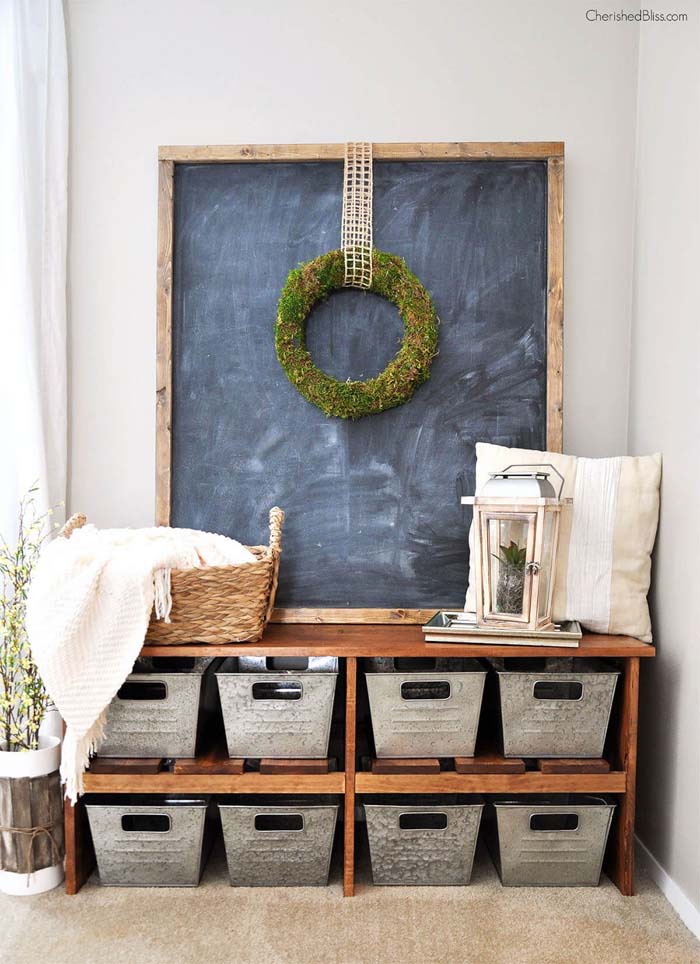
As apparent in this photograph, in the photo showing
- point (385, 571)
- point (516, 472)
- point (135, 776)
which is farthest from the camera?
point (385, 571)

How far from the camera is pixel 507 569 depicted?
2010 millimetres

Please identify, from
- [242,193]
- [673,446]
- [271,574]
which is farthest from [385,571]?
[242,193]

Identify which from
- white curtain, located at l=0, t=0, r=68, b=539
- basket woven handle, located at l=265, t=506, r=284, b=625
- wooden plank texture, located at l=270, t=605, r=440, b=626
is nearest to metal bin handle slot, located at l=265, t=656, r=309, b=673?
wooden plank texture, located at l=270, t=605, r=440, b=626

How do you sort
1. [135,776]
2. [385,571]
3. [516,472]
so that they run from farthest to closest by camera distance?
[385,571] → [516,472] → [135,776]

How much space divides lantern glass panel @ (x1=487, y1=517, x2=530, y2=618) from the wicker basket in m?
0.58

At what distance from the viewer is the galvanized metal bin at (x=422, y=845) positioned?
6.49 feet

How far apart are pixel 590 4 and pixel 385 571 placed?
1805mm

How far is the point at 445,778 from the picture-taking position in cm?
196

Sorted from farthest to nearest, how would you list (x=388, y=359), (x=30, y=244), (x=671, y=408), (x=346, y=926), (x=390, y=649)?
(x=388, y=359) < (x=30, y=244) < (x=671, y=408) < (x=390, y=649) < (x=346, y=926)

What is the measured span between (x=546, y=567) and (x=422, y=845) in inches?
30.4

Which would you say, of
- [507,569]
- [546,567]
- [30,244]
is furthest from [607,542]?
[30,244]

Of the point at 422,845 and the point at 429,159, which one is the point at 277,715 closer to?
the point at 422,845

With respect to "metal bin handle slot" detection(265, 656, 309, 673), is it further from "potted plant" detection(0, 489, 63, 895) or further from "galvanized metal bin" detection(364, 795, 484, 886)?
"potted plant" detection(0, 489, 63, 895)

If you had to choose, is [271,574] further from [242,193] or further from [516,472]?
[242,193]
